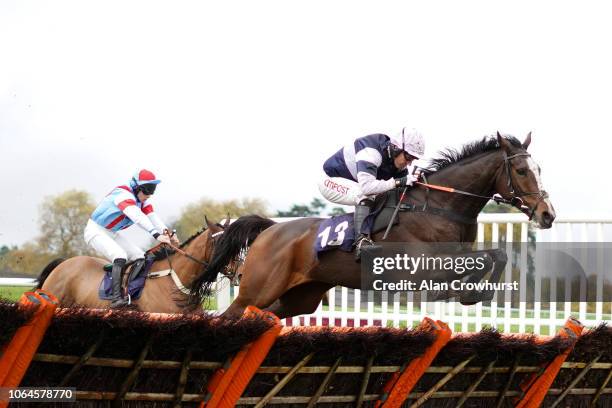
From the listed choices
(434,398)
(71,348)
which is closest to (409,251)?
(434,398)

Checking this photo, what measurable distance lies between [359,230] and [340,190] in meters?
0.50

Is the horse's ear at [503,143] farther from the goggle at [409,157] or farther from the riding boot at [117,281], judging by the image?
the riding boot at [117,281]

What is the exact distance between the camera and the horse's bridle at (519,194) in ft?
18.5

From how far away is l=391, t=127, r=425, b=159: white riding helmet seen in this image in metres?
5.91

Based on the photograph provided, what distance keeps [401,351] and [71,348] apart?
1160mm

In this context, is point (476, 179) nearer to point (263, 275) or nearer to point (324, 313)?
point (263, 275)

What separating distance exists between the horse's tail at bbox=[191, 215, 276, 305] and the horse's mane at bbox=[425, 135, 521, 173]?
1.36 m

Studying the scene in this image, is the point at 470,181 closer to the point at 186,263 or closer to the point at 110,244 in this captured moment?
the point at 186,263

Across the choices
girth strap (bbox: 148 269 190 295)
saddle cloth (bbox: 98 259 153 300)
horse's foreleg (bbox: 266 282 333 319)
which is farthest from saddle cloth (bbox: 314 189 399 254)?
saddle cloth (bbox: 98 259 153 300)

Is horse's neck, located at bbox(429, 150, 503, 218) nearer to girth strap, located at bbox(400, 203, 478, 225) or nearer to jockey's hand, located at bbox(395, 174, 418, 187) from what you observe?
girth strap, located at bbox(400, 203, 478, 225)

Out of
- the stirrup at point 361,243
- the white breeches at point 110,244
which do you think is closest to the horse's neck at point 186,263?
the white breeches at point 110,244

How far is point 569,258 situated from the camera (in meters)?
6.39

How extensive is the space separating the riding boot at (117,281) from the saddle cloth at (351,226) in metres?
1.58

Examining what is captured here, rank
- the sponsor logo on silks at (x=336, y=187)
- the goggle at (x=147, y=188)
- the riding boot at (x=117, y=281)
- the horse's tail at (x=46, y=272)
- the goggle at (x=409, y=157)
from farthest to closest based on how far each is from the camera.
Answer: the horse's tail at (x=46, y=272) → the goggle at (x=147, y=188) → the riding boot at (x=117, y=281) → the sponsor logo on silks at (x=336, y=187) → the goggle at (x=409, y=157)
